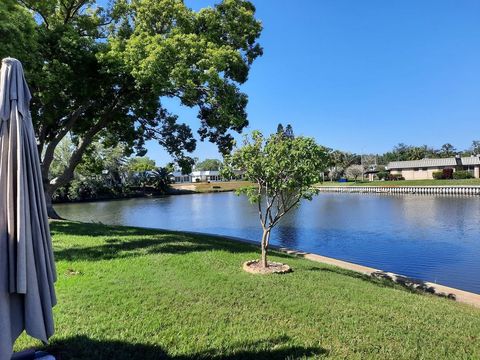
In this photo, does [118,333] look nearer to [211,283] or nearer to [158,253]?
[211,283]

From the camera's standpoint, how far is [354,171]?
259ft

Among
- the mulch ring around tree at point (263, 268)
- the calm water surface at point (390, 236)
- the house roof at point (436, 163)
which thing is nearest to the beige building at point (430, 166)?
the house roof at point (436, 163)

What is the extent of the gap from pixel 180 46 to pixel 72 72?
3.63m

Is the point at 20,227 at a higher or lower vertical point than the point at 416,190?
higher

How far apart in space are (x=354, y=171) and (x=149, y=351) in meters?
79.5

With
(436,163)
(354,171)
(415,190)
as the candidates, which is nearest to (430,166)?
(436,163)

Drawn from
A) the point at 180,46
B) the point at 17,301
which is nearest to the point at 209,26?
the point at 180,46

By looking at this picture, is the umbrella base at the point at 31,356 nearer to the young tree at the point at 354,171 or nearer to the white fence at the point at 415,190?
the white fence at the point at 415,190

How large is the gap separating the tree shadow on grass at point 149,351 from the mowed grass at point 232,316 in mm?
11

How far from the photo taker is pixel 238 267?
7.81 metres

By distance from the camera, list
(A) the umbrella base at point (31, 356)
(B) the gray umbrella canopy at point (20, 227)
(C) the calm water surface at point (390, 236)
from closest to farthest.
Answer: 1. (B) the gray umbrella canopy at point (20, 227)
2. (A) the umbrella base at point (31, 356)
3. (C) the calm water surface at point (390, 236)

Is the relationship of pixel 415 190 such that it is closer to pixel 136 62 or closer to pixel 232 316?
pixel 136 62

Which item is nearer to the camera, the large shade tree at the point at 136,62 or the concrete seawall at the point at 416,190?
the large shade tree at the point at 136,62

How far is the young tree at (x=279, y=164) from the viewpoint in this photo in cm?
795
